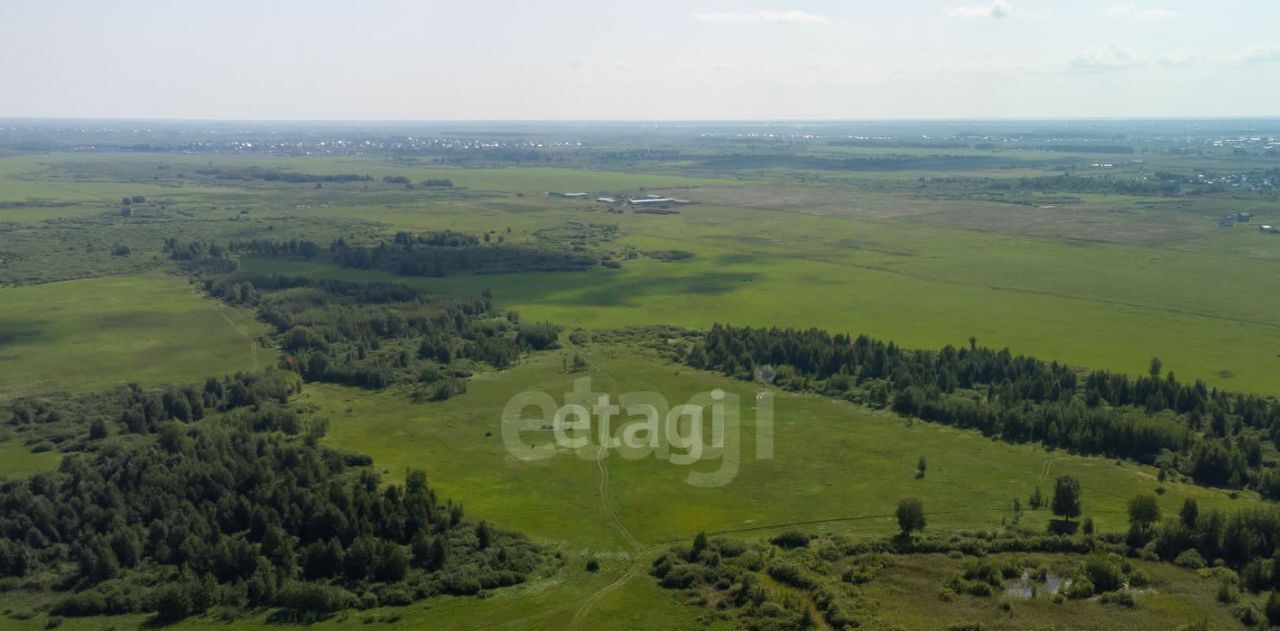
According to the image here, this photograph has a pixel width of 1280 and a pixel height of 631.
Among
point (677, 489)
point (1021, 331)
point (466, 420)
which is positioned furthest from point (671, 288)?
point (677, 489)

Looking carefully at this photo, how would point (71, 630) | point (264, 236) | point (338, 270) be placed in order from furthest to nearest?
point (264, 236), point (338, 270), point (71, 630)

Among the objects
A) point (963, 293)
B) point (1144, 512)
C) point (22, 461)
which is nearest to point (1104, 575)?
point (1144, 512)

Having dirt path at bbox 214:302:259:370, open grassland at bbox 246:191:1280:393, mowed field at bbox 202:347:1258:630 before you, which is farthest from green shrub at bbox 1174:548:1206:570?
dirt path at bbox 214:302:259:370

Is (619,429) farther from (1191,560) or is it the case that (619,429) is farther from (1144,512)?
(1191,560)

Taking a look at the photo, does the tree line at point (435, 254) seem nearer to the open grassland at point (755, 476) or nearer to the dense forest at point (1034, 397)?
the dense forest at point (1034, 397)

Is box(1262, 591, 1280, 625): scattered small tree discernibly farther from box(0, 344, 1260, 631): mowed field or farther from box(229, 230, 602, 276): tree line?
box(229, 230, 602, 276): tree line

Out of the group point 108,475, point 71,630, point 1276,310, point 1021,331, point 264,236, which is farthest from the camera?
point 264,236

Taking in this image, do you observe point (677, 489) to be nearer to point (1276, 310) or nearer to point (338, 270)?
point (1276, 310)
